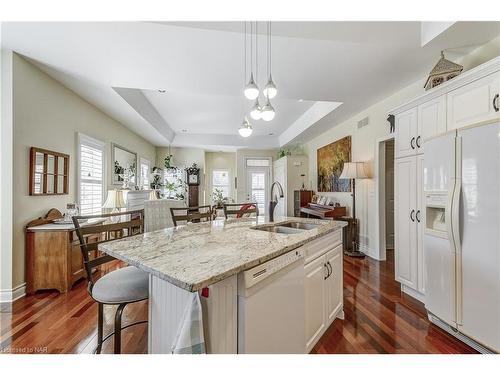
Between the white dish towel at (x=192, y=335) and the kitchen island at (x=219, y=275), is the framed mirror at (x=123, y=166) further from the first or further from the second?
the white dish towel at (x=192, y=335)

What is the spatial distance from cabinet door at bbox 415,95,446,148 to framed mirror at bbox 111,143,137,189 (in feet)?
16.8

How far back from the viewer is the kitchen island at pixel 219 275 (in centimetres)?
100

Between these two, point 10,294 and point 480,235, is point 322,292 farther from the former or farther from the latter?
point 10,294

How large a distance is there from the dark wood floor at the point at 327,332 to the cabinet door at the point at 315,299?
0.52ft

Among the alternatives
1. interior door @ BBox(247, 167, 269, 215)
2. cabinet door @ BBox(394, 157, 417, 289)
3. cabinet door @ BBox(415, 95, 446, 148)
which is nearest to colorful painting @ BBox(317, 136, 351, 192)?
cabinet door @ BBox(394, 157, 417, 289)

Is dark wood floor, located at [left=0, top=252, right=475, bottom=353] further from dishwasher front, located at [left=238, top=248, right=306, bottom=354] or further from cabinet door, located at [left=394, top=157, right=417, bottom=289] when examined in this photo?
dishwasher front, located at [left=238, top=248, right=306, bottom=354]

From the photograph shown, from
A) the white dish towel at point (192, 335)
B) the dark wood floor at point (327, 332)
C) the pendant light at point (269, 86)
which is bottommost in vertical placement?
the dark wood floor at point (327, 332)

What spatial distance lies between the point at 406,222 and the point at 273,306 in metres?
2.23

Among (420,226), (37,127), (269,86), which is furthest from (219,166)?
(420,226)

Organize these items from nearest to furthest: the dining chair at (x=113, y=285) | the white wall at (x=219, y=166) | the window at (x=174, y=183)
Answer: the dining chair at (x=113, y=285) < the window at (x=174, y=183) < the white wall at (x=219, y=166)

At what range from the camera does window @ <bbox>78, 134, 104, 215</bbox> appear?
12.4ft

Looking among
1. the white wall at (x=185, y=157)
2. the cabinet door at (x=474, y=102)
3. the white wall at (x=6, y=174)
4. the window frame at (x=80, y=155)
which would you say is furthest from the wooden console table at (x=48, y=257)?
the white wall at (x=185, y=157)
